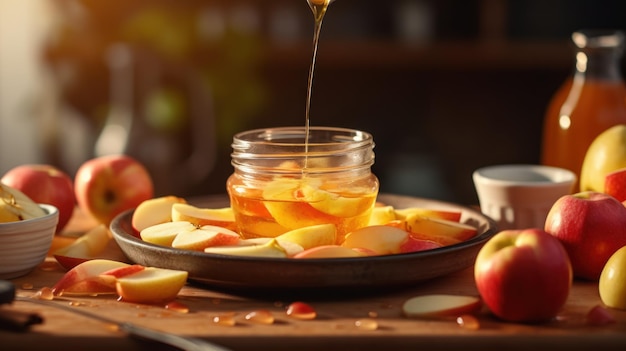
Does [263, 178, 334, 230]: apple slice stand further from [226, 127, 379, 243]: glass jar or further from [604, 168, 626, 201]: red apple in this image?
[604, 168, 626, 201]: red apple

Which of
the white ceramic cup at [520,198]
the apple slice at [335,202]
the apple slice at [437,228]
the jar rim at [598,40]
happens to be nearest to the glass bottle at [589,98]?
the jar rim at [598,40]

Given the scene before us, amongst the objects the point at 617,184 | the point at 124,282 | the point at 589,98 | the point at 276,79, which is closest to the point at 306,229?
the point at 124,282

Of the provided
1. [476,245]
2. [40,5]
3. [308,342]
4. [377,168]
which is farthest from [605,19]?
[308,342]

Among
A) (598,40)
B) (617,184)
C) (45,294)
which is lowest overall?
(45,294)

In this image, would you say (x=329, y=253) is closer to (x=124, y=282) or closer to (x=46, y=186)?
(x=124, y=282)

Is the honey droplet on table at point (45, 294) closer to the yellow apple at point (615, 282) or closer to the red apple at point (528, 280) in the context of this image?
the red apple at point (528, 280)

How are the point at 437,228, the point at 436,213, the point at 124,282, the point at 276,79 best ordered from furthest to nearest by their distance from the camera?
the point at 276,79 → the point at 436,213 → the point at 437,228 → the point at 124,282

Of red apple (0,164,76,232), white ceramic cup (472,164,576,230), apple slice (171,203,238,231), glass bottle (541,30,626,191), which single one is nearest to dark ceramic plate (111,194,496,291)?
apple slice (171,203,238,231)
